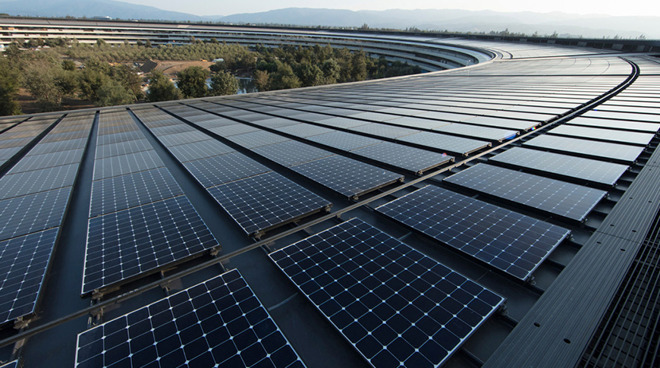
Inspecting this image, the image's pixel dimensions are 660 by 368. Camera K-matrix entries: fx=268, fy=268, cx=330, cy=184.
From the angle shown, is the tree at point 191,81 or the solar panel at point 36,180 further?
the tree at point 191,81

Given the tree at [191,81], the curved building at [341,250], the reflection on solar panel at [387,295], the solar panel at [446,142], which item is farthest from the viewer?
the tree at [191,81]

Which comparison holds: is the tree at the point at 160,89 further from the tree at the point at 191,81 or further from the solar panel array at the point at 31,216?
the solar panel array at the point at 31,216

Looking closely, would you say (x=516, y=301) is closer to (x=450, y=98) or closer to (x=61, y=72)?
(x=450, y=98)

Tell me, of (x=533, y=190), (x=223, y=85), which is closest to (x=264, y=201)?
(x=533, y=190)

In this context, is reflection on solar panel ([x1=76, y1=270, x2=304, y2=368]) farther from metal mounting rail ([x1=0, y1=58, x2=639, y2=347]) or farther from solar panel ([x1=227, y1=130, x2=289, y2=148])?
solar panel ([x1=227, y1=130, x2=289, y2=148])

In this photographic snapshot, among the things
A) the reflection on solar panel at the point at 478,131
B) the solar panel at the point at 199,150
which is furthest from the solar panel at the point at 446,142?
the solar panel at the point at 199,150

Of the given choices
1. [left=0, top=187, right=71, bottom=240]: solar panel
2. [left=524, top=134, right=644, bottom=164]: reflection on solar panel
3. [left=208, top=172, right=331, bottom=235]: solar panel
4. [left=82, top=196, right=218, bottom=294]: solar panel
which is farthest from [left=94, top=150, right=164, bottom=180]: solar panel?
[left=524, top=134, right=644, bottom=164]: reflection on solar panel
